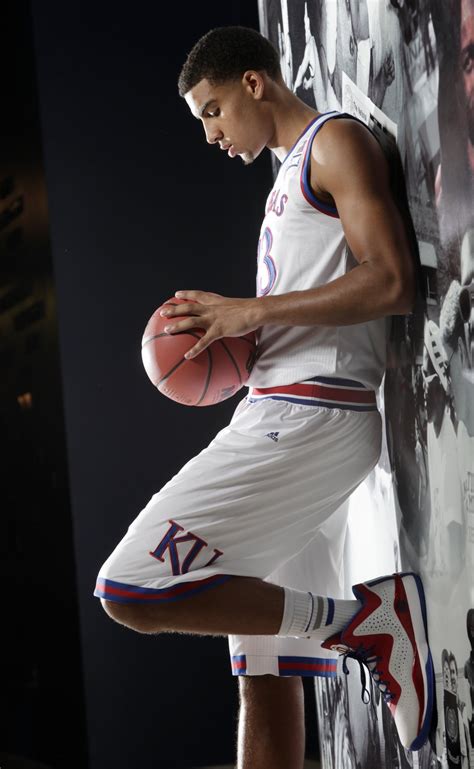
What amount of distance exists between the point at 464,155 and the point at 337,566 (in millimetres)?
1186

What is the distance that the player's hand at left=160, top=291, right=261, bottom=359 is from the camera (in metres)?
1.98

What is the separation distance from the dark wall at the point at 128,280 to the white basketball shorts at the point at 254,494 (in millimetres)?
1599

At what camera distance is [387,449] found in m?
2.27

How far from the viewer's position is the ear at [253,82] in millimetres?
2258

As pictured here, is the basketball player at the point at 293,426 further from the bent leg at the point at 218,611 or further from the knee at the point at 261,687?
the knee at the point at 261,687

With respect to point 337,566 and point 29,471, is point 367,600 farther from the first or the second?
point 29,471

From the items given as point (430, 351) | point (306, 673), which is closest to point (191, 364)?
point (430, 351)

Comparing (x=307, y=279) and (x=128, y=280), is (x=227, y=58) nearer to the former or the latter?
(x=307, y=279)

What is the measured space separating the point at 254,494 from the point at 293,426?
17 centimetres

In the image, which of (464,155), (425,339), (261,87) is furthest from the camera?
(261,87)

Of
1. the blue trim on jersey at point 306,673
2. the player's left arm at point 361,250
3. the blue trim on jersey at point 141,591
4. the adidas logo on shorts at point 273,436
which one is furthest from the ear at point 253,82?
the blue trim on jersey at point 306,673

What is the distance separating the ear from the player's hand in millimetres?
Answer: 540

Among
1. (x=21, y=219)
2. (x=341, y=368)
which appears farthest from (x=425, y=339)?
(x=21, y=219)

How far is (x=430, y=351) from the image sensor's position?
1.83 m
